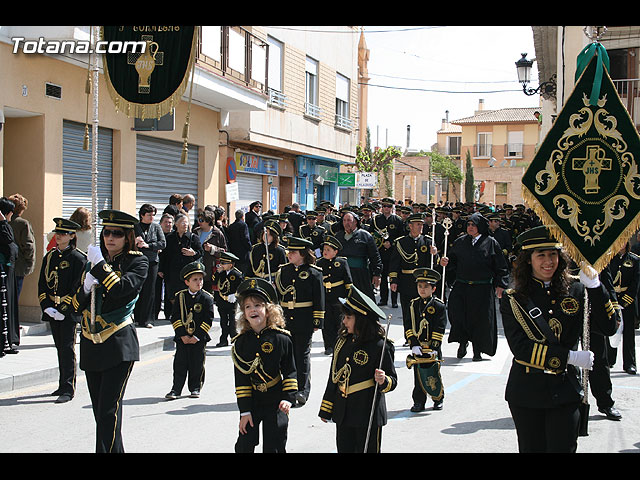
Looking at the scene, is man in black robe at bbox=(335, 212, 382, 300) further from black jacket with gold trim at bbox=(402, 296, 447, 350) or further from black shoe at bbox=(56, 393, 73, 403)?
black shoe at bbox=(56, 393, 73, 403)

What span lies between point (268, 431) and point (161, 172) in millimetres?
12553

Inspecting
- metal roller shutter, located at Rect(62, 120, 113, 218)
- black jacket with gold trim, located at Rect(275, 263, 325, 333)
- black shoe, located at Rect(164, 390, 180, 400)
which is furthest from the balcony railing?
black shoe, located at Rect(164, 390, 180, 400)

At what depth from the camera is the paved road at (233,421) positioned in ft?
21.8

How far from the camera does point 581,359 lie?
4473mm

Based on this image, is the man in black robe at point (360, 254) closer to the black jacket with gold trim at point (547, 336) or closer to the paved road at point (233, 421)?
the paved road at point (233, 421)

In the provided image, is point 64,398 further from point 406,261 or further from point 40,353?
point 406,261

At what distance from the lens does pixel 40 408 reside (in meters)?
7.89

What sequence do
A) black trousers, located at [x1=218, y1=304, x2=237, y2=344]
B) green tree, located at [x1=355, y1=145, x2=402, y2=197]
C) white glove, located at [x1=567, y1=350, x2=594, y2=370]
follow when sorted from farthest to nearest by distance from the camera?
1. green tree, located at [x1=355, y1=145, x2=402, y2=197]
2. black trousers, located at [x1=218, y1=304, x2=237, y2=344]
3. white glove, located at [x1=567, y1=350, x2=594, y2=370]

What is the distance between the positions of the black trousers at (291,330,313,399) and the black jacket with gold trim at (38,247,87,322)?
2.55 meters

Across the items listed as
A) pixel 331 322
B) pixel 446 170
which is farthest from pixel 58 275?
pixel 446 170

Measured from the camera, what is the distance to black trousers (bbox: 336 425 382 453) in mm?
5098

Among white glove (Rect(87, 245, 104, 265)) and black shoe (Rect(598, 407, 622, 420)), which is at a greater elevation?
white glove (Rect(87, 245, 104, 265))

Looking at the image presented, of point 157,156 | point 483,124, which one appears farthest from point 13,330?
point 483,124
